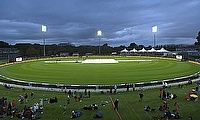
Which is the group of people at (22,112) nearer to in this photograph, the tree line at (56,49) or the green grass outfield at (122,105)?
the green grass outfield at (122,105)

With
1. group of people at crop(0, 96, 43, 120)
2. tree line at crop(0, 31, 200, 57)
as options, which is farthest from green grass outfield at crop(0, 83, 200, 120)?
tree line at crop(0, 31, 200, 57)

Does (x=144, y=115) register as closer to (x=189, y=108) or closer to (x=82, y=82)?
(x=189, y=108)

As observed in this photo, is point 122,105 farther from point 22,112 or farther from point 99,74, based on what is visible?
point 99,74

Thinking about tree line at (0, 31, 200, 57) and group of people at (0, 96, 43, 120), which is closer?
group of people at (0, 96, 43, 120)

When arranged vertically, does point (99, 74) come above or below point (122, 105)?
above

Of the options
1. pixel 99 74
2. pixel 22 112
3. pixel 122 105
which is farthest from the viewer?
pixel 99 74

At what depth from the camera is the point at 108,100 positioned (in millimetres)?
23438

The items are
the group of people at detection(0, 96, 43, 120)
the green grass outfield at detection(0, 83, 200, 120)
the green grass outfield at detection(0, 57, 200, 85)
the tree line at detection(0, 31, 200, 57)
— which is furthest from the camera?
the tree line at detection(0, 31, 200, 57)

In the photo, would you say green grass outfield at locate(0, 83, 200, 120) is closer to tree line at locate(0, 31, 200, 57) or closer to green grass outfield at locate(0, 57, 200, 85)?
green grass outfield at locate(0, 57, 200, 85)

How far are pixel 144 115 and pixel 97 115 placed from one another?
470cm

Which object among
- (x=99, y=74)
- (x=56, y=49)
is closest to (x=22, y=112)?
(x=99, y=74)

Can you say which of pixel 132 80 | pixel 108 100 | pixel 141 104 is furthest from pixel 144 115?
pixel 132 80

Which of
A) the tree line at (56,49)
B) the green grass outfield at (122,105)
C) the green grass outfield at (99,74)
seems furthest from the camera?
the tree line at (56,49)

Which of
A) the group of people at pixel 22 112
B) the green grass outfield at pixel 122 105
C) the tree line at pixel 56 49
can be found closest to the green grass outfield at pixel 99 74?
the green grass outfield at pixel 122 105
